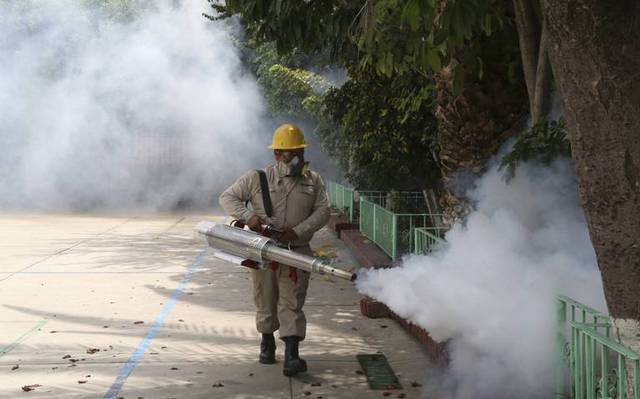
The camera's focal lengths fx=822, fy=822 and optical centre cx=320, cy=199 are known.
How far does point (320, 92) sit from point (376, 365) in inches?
539

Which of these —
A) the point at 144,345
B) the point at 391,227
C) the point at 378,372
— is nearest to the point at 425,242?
the point at 378,372

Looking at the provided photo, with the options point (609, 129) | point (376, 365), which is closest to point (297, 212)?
point (376, 365)

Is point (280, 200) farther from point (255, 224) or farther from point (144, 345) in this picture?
point (144, 345)

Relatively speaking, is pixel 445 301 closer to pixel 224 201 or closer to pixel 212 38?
pixel 224 201

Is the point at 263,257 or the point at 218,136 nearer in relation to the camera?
the point at 263,257

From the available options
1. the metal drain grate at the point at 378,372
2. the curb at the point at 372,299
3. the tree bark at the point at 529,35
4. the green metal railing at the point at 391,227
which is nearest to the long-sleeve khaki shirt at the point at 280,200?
the metal drain grate at the point at 378,372

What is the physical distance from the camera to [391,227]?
35.0 feet

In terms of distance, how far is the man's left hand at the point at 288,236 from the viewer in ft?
19.2

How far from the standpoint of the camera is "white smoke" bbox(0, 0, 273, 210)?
80.6ft

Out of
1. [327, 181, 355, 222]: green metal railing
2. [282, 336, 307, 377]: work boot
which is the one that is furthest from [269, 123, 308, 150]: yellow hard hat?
[327, 181, 355, 222]: green metal railing

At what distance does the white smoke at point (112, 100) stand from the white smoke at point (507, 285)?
19.1 metres

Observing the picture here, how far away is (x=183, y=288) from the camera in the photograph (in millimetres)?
9695

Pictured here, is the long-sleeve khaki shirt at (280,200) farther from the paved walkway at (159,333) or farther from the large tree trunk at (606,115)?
the large tree trunk at (606,115)

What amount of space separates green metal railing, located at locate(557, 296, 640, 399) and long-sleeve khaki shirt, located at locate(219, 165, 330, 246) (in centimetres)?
215
